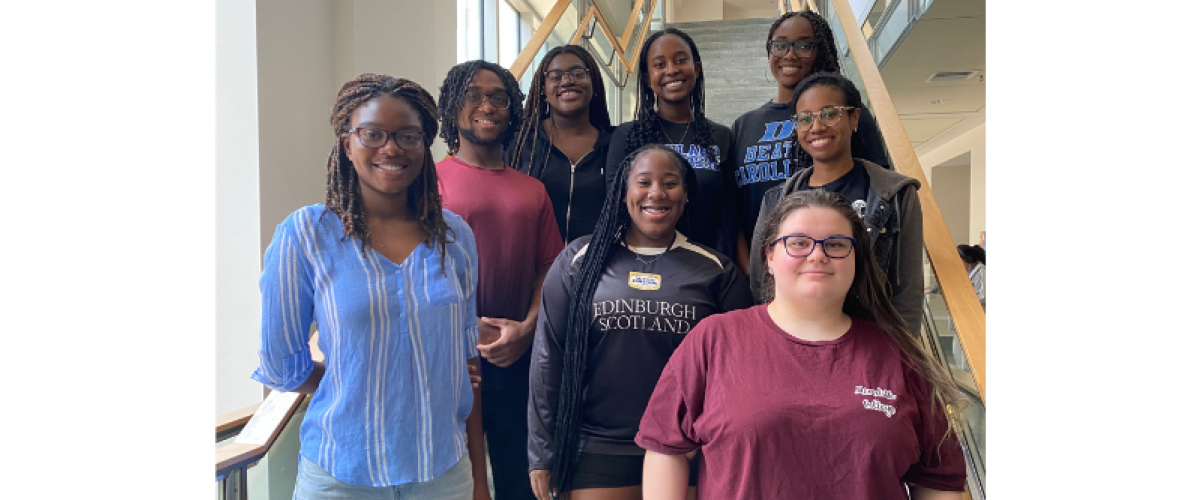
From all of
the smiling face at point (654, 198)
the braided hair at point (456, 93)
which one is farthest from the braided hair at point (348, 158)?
the smiling face at point (654, 198)

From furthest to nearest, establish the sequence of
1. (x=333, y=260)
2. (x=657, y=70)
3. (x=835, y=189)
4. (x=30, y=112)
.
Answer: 1. (x=657, y=70)
2. (x=835, y=189)
3. (x=333, y=260)
4. (x=30, y=112)

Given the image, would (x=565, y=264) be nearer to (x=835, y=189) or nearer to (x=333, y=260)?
(x=333, y=260)

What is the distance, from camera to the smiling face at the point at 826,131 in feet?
5.32

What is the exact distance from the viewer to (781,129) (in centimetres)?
195

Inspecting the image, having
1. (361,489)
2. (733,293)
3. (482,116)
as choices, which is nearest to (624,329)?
(733,293)

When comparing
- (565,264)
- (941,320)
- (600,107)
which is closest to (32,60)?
(565,264)

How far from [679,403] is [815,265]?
1.19 feet

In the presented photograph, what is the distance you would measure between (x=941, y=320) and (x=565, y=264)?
3.04ft

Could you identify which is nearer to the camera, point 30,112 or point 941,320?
point 30,112

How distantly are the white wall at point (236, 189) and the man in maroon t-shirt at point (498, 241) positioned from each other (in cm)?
45

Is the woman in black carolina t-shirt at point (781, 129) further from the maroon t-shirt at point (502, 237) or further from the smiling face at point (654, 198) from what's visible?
the maroon t-shirt at point (502, 237)

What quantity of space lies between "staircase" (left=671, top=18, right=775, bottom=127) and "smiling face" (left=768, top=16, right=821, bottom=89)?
1.90 metres

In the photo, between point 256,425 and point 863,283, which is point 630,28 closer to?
point 863,283

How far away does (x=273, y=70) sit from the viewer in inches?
53.8
